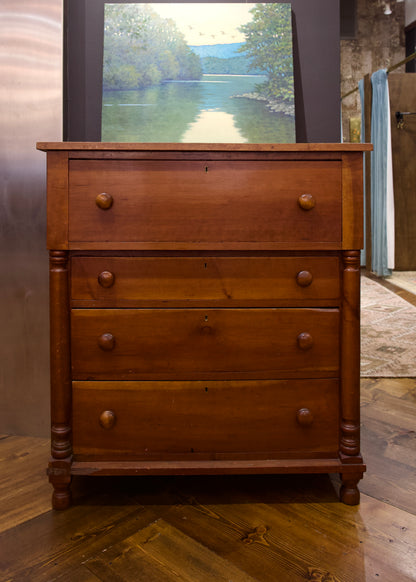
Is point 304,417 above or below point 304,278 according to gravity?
below

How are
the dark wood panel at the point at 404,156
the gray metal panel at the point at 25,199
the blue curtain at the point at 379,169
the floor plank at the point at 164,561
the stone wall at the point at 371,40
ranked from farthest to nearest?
the stone wall at the point at 371,40
the dark wood panel at the point at 404,156
the blue curtain at the point at 379,169
the gray metal panel at the point at 25,199
the floor plank at the point at 164,561

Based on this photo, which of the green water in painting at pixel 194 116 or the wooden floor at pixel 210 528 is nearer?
the wooden floor at pixel 210 528

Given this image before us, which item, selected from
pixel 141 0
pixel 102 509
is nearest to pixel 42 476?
pixel 102 509

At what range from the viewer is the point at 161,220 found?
1249 mm

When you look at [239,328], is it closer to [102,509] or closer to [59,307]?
[59,307]

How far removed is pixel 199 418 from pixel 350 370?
43 cm

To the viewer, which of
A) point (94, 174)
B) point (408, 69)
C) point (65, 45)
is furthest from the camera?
point (408, 69)

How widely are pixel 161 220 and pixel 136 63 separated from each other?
843mm

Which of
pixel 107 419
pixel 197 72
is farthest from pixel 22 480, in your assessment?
pixel 197 72

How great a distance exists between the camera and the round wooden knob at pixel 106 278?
49.3 inches

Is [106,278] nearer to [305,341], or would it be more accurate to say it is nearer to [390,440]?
[305,341]

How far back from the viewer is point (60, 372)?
1.28 m

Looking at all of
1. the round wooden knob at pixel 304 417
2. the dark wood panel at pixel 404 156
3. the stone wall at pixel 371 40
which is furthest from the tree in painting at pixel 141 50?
→ the stone wall at pixel 371 40

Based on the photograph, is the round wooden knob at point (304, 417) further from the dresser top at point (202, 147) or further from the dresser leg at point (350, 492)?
the dresser top at point (202, 147)
